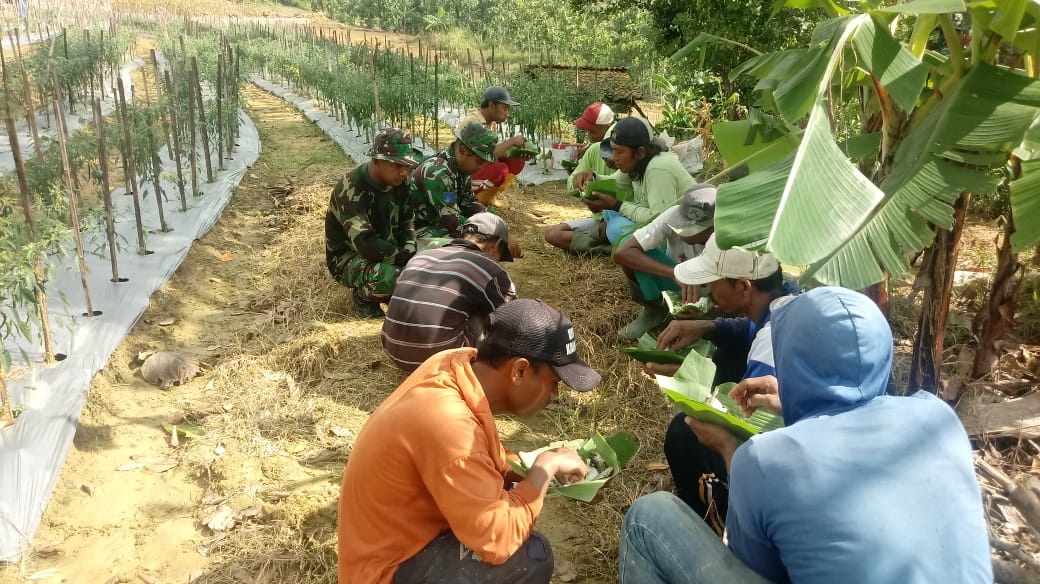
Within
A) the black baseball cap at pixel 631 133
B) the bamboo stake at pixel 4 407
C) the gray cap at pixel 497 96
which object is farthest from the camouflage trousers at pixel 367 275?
the gray cap at pixel 497 96

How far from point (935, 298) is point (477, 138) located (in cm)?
298

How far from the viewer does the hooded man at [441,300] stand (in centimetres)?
334

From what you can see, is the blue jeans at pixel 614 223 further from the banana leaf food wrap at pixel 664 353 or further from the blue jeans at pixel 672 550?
the blue jeans at pixel 672 550

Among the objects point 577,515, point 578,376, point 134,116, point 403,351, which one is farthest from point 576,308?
point 134,116

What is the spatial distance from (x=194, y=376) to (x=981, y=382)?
3.91 meters

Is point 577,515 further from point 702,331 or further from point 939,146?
point 939,146

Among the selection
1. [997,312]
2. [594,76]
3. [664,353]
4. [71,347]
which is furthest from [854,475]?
[594,76]

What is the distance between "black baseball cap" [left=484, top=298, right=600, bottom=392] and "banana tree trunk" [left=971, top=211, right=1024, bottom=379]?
70.2 inches

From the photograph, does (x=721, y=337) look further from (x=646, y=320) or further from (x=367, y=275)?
(x=367, y=275)

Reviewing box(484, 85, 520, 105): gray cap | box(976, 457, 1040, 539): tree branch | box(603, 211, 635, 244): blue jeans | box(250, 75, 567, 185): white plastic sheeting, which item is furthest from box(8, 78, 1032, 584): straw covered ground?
box(250, 75, 567, 185): white plastic sheeting

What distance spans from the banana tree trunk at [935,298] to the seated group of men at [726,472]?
48 centimetres

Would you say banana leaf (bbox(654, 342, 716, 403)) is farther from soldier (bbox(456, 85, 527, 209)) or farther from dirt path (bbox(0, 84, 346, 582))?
soldier (bbox(456, 85, 527, 209))

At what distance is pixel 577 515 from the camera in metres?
2.90

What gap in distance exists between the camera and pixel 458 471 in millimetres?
1724
